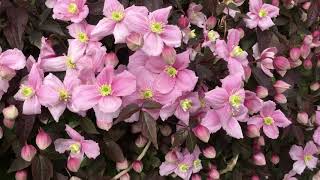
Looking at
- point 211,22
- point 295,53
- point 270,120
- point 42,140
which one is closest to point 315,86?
point 295,53

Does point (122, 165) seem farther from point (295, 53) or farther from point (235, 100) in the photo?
point (295, 53)

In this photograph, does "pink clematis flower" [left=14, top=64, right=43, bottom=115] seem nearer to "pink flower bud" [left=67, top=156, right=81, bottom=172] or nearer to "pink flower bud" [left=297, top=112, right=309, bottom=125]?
"pink flower bud" [left=67, top=156, right=81, bottom=172]

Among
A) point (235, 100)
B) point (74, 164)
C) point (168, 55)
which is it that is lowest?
point (74, 164)

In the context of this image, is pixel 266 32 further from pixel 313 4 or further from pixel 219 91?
pixel 219 91

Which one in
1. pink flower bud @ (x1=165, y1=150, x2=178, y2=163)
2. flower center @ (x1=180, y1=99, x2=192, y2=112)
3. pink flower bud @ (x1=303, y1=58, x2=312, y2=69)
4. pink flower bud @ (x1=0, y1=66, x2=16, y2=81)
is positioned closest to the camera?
pink flower bud @ (x1=0, y1=66, x2=16, y2=81)

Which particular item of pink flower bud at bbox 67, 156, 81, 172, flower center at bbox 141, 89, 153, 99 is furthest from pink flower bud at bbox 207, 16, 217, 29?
pink flower bud at bbox 67, 156, 81, 172

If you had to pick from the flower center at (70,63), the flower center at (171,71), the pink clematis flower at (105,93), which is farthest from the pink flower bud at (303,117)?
the flower center at (70,63)

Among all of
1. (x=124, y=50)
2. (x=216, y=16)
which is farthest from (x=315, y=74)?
(x=124, y=50)
